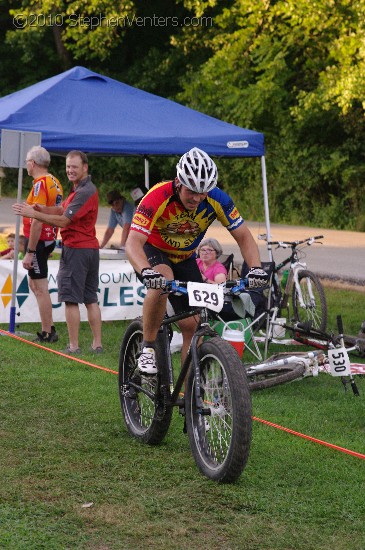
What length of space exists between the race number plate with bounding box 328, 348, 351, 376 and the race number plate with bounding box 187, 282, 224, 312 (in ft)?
7.27

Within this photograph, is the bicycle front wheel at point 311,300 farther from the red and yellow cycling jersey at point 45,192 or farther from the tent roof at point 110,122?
the red and yellow cycling jersey at point 45,192

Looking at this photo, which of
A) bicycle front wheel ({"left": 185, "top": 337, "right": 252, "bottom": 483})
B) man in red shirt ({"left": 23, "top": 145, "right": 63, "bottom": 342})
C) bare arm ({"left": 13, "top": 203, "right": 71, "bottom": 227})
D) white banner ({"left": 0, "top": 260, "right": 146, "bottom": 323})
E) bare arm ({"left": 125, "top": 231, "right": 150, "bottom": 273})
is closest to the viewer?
bicycle front wheel ({"left": 185, "top": 337, "right": 252, "bottom": 483})

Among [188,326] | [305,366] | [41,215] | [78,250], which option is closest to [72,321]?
[78,250]

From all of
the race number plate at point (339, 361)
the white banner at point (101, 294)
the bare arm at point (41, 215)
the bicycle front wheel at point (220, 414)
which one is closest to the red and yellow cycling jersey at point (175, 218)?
the bicycle front wheel at point (220, 414)

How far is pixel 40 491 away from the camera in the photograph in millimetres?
5309

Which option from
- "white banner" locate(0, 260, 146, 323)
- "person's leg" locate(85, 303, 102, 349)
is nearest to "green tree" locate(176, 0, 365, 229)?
"white banner" locate(0, 260, 146, 323)

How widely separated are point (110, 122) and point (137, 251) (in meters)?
6.05

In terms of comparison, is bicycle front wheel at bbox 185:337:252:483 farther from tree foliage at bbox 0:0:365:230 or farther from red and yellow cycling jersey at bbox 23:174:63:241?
tree foliage at bbox 0:0:365:230

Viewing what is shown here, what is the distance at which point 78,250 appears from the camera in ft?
32.4

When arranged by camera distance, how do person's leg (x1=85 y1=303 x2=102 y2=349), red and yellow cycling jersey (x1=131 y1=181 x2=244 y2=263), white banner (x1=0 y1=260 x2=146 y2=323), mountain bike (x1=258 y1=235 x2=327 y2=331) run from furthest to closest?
1. white banner (x1=0 y1=260 x2=146 y2=323)
2. mountain bike (x1=258 y1=235 x2=327 y2=331)
3. person's leg (x1=85 y1=303 x2=102 y2=349)
4. red and yellow cycling jersey (x1=131 y1=181 x2=244 y2=263)

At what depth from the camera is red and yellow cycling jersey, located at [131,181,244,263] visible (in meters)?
6.04

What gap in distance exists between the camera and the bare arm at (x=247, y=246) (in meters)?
6.13

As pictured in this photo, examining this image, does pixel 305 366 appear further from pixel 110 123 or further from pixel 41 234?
pixel 110 123

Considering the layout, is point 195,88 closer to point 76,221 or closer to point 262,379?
point 76,221
